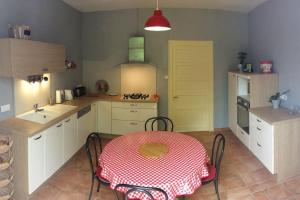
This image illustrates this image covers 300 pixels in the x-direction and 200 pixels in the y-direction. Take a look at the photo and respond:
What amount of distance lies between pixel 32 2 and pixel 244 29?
13.8 ft

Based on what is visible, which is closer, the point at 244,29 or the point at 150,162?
the point at 150,162

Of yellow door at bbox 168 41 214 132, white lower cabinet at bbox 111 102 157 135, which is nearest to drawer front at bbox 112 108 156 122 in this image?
white lower cabinet at bbox 111 102 157 135

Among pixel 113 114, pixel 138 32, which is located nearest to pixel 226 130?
pixel 113 114

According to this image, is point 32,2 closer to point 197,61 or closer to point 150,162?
point 150,162

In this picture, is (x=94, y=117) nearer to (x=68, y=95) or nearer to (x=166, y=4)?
(x=68, y=95)

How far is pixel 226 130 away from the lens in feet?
17.9

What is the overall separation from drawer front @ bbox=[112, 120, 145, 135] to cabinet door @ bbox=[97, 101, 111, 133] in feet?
0.43

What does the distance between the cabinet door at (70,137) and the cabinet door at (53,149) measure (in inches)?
5.3

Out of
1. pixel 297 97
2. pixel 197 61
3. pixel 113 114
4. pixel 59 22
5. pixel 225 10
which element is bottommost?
pixel 113 114

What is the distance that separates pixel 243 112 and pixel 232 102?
2.14 feet

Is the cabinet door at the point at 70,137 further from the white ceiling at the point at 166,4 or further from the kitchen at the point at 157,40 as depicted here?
the white ceiling at the point at 166,4

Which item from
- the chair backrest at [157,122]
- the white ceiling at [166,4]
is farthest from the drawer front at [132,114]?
the white ceiling at [166,4]

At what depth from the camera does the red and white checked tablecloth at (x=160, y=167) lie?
1971 millimetres

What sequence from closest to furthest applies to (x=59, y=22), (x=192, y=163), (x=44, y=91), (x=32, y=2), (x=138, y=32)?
(x=192, y=163)
(x=32, y=2)
(x=44, y=91)
(x=59, y=22)
(x=138, y=32)
